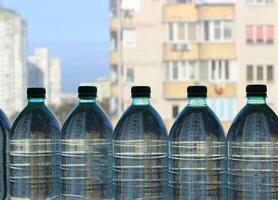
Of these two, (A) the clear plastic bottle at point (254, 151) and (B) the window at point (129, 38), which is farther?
(B) the window at point (129, 38)

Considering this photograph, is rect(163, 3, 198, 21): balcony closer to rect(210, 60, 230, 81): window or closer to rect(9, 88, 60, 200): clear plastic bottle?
rect(210, 60, 230, 81): window

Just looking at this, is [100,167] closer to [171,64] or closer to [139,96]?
[139,96]

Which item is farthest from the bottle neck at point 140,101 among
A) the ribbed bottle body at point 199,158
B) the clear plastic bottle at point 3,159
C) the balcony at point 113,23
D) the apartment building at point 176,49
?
the balcony at point 113,23

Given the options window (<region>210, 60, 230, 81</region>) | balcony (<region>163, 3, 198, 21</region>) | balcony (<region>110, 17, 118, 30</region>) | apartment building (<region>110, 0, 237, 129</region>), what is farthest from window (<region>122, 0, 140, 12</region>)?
window (<region>210, 60, 230, 81</region>)

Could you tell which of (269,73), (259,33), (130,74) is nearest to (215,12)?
(259,33)

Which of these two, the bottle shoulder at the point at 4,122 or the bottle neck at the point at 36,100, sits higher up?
the bottle neck at the point at 36,100

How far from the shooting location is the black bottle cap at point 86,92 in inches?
72.3

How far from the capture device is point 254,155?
173 cm

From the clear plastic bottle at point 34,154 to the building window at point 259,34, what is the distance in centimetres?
1691

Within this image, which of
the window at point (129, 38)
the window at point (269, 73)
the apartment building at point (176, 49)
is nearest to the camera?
the window at point (269, 73)

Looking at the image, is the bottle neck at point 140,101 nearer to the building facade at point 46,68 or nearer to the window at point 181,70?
the window at point 181,70

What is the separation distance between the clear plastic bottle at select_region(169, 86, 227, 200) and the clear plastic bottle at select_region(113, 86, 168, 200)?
4 centimetres

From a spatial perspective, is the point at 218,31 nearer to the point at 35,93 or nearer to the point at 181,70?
the point at 181,70

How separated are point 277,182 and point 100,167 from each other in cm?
45
